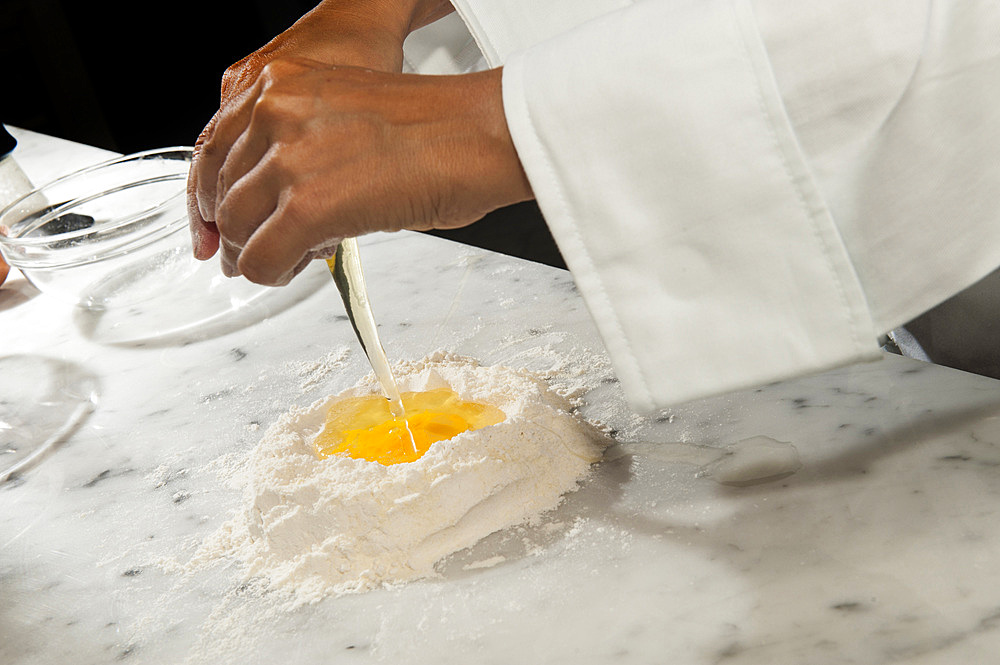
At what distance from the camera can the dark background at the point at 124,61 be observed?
13.4 ft

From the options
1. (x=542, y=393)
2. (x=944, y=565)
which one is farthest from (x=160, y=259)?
(x=944, y=565)

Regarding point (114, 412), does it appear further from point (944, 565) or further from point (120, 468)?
point (944, 565)

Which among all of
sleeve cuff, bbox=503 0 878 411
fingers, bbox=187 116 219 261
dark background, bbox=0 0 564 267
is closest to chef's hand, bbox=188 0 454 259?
fingers, bbox=187 116 219 261

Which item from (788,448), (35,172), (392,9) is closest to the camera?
(788,448)

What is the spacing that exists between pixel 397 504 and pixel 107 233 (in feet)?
2.60

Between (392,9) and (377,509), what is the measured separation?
56cm

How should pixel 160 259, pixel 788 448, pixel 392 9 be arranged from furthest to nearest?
pixel 160 259
pixel 392 9
pixel 788 448

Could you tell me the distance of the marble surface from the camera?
0.56 metres

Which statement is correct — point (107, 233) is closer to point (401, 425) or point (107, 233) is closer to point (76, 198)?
point (76, 198)

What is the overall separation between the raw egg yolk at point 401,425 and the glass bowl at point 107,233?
0.57m

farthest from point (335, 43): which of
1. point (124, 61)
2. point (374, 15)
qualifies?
point (124, 61)

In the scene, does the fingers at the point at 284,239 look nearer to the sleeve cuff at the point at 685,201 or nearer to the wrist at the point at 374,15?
the sleeve cuff at the point at 685,201

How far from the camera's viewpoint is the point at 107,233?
1.27 meters

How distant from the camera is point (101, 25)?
13.9 feet
